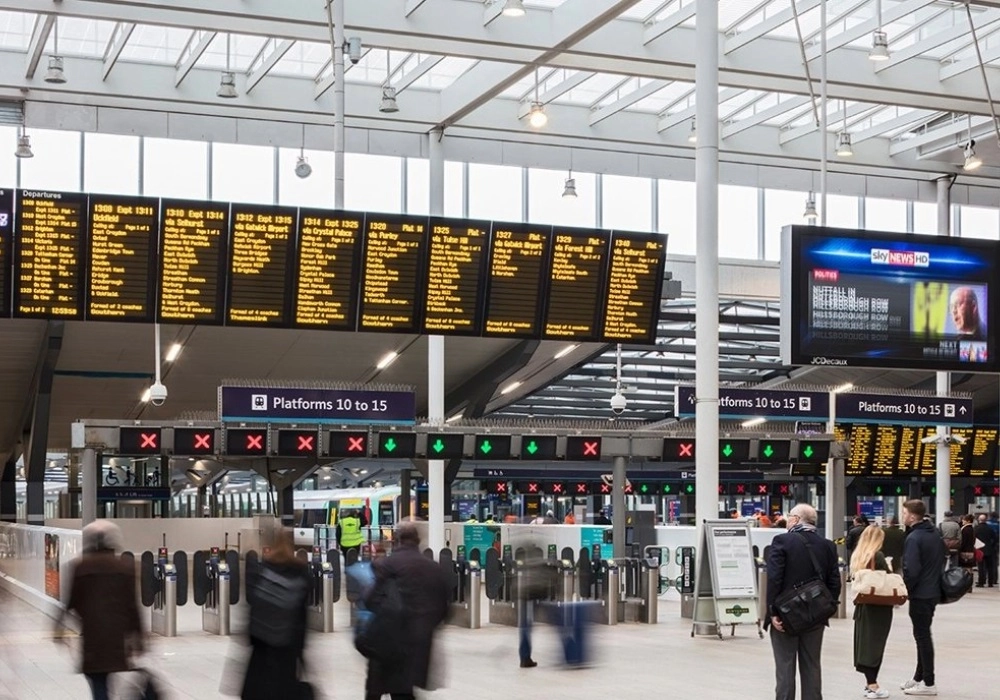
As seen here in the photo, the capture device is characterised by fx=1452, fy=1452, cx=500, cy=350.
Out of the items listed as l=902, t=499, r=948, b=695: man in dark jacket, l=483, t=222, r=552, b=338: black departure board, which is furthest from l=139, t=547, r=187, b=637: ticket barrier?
l=902, t=499, r=948, b=695: man in dark jacket

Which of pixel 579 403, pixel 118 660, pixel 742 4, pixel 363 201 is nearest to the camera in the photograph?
pixel 118 660

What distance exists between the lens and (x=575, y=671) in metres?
12.8

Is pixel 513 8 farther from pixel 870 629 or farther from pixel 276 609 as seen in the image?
pixel 276 609

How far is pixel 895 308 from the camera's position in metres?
15.5

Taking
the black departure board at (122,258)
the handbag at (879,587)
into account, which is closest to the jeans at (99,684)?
the handbag at (879,587)

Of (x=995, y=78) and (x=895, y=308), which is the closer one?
(x=895, y=308)

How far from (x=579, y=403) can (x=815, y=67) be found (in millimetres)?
26743

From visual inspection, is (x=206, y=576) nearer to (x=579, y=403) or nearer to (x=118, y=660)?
(x=118, y=660)

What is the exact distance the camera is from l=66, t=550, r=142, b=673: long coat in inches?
317

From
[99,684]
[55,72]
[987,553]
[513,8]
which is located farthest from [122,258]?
[987,553]

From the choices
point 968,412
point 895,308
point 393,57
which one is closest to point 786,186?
point 968,412

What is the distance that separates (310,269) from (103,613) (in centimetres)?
873

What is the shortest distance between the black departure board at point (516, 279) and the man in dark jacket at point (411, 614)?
890 centimetres

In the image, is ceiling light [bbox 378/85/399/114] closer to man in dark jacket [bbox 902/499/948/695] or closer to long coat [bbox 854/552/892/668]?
man in dark jacket [bbox 902/499/948/695]
